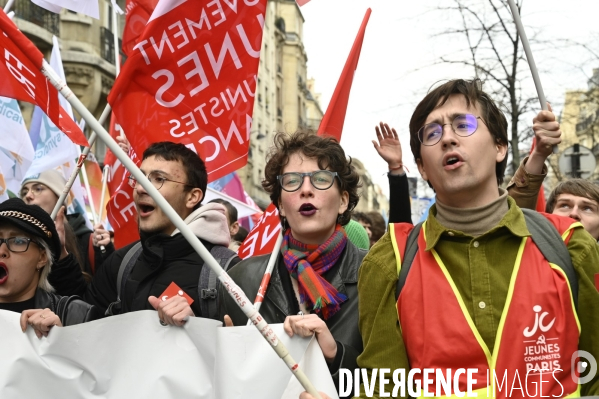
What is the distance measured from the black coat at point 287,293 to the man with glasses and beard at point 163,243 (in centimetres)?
25

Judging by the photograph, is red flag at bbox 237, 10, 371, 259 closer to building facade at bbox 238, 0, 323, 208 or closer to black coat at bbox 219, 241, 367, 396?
black coat at bbox 219, 241, 367, 396

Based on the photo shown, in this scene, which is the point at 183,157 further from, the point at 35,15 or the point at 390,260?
the point at 35,15

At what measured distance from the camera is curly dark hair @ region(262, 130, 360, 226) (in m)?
3.67

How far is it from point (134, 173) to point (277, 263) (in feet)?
3.03

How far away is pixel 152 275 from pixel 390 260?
158 cm

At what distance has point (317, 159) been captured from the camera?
365cm

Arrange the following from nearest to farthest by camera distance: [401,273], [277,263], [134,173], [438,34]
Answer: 1. [401,273]
2. [134,173]
3. [277,263]
4. [438,34]

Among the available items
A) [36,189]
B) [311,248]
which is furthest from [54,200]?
[311,248]

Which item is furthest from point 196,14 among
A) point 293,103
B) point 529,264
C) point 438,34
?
point 293,103

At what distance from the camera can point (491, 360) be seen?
2498 mm

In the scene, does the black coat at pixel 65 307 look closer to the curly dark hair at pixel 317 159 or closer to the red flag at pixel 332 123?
the curly dark hair at pixel 317 159

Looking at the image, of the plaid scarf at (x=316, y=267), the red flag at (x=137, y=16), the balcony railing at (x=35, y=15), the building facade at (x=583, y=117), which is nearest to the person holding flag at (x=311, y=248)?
the plaid scarf at (x=316, y=267)

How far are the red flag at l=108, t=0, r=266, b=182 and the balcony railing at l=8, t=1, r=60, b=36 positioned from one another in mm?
18500

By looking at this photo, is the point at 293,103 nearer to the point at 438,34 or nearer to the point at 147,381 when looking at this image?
the point at 438,34
